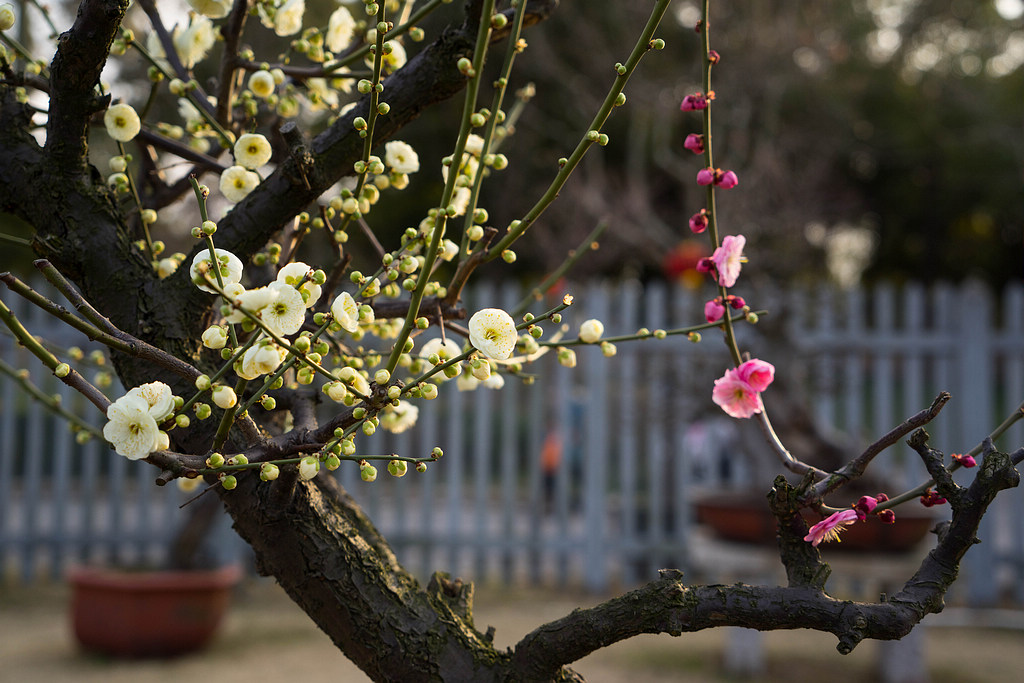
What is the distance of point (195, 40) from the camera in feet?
4.25

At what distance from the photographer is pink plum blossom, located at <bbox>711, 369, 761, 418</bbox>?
1.07 meters

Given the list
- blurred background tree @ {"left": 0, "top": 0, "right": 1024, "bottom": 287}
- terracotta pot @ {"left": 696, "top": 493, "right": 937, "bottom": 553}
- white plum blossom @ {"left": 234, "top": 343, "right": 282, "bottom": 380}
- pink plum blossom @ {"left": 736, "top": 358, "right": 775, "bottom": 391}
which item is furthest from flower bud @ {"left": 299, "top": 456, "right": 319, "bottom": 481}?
blurred background tree @ {"left": 0, "top": 0, "right": 1024, "bottom": 287}

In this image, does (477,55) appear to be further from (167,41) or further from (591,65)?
(591,65)

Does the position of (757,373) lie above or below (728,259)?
below

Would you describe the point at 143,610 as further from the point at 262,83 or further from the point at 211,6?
the point at 211,6

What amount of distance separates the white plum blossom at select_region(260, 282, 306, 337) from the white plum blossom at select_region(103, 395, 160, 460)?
13 centimetres

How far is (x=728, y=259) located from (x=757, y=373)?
6.0 inches

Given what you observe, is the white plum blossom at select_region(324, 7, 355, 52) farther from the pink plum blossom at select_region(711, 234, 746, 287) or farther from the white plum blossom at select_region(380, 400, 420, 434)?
the pink plum blossom at select_region(711, 234, 746, 287)

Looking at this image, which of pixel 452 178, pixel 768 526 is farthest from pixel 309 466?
pixel 768 526

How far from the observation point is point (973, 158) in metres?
11.9

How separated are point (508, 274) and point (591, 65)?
157 inches

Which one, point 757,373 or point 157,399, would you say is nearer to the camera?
point 157,399

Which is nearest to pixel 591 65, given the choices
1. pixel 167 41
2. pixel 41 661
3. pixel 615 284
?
pixel 615 284

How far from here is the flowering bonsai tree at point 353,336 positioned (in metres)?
0.80
